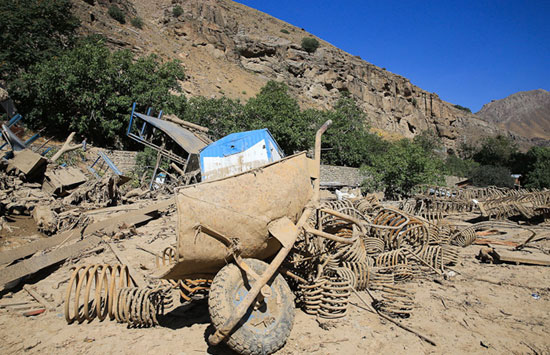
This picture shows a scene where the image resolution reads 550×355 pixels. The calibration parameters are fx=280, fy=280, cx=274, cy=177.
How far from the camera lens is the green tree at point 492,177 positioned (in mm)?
31188

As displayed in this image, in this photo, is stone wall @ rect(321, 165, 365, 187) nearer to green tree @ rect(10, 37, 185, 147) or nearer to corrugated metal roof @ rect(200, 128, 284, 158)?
corrugated metal roof @ rect(200, 128, 284, 158)

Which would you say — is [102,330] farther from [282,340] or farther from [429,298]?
[429,298]

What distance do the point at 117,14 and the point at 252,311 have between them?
4450cm

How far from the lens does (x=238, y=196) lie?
3.18m

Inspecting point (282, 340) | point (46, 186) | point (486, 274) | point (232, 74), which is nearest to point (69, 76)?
point (46, 186)

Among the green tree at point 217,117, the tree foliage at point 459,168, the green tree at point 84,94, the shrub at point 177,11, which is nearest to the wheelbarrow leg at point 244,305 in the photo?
the green tree at point 84,94

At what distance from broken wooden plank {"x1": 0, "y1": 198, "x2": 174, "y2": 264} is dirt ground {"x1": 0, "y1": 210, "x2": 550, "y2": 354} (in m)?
0.80

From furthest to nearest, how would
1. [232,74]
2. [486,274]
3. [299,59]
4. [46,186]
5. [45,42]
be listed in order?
1. [299,59]
2. [232,74]
3. [45,42]
4. [46,186]
5. [486,274]

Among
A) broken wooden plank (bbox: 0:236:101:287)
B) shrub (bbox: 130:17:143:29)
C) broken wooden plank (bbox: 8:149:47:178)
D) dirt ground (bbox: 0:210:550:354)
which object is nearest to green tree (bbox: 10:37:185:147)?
broken wooden plank (bbox: 8:149:47:178)

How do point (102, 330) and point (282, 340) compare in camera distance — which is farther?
point (102, 330)

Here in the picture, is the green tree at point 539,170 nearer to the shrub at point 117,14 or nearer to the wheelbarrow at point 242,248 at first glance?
the wheelbarrow at point 242,248

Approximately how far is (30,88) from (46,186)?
11.8 m

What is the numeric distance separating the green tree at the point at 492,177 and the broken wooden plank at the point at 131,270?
37278 mm

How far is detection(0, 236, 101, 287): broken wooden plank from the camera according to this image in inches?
175
